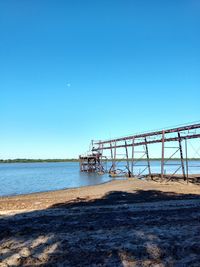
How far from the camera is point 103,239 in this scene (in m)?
7.43

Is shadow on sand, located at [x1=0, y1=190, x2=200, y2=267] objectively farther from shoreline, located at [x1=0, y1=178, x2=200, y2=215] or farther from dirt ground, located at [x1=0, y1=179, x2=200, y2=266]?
shoreline, located at [x1=0, y1=178, x2=200, y2=215]

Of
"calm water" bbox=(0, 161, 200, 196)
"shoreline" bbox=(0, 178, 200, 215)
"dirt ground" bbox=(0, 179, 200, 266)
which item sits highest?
"dirt ground" bbox=(0, 179, 200, 266)

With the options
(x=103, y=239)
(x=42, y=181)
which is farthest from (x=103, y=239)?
(x=42, y=181)

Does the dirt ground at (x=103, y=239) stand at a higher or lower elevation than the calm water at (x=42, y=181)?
higher

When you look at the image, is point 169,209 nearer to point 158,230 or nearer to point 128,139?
point 158,230

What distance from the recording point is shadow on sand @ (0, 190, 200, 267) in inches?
237

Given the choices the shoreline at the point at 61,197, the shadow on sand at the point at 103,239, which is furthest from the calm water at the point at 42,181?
the shadow on sand at the point at 103,239

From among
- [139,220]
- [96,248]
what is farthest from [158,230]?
[96,248]

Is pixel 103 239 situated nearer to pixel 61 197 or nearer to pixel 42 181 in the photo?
pixel 61 197

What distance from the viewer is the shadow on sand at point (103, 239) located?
237 inches

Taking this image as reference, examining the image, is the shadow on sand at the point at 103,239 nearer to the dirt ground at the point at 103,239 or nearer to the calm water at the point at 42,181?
the dirt ground at the point at 103,239

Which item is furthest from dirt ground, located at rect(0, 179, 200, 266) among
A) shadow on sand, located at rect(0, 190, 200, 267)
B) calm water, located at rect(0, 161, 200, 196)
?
calm water, located at rect(0, 161, 200, 196)

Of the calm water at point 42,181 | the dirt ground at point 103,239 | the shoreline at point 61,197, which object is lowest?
the calm water at point 42,181

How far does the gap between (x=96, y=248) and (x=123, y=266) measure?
1230mm
